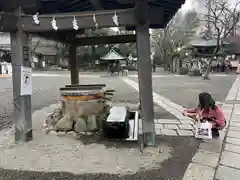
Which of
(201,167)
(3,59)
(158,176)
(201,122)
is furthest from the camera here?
(3,59)

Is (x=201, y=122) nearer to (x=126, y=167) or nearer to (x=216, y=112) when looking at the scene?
(x=216, y=112)

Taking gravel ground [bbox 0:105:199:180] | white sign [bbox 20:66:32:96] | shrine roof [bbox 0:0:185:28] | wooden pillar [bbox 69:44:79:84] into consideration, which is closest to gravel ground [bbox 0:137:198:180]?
gravel ground [bbox 0:105:199:180]

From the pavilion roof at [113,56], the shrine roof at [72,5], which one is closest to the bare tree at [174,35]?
the pavilion roof at [113,56]

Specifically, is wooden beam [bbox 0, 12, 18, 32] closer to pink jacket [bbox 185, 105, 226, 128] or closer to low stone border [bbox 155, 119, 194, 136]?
low stone border [bbox 155, 119, 194, 136]

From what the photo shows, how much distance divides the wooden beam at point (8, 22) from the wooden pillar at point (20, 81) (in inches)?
2.9

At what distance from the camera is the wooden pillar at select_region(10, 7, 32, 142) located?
4.70 meters

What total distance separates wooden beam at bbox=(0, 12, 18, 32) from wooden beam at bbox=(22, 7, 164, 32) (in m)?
0.15

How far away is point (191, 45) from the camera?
34219mm

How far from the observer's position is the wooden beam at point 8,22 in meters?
4.59

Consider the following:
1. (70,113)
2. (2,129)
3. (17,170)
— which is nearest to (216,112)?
(70,113)

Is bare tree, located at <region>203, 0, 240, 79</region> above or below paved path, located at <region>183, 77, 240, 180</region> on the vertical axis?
above

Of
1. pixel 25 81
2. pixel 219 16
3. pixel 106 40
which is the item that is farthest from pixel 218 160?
pixel 219 16

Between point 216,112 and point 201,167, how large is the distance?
123 centimetres

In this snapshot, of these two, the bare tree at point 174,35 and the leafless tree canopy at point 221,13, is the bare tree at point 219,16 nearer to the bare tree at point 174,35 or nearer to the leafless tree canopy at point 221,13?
the leafless tree canopy at point 221,13
